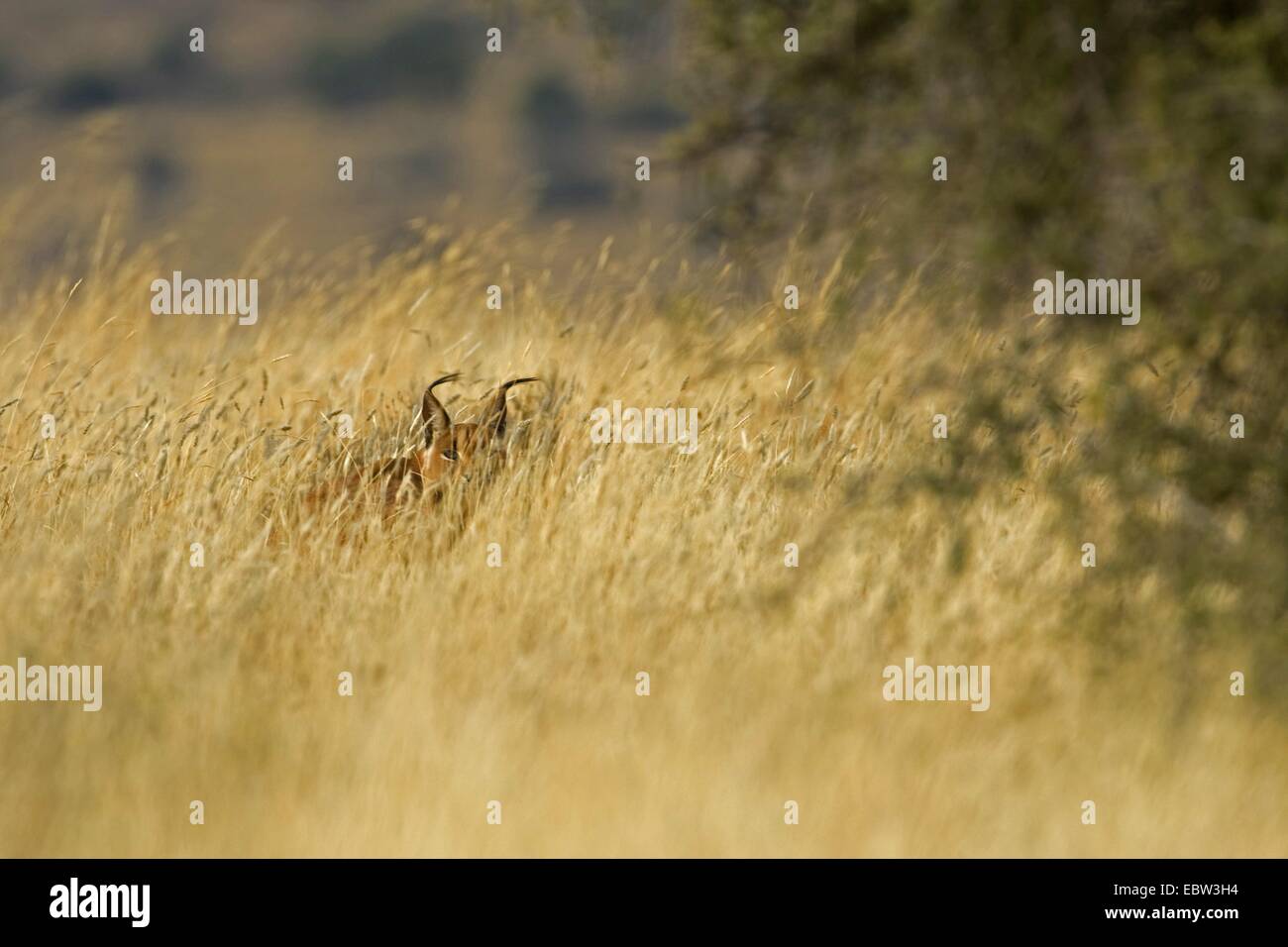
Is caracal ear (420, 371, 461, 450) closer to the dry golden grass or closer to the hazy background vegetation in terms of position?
the dry golden grass

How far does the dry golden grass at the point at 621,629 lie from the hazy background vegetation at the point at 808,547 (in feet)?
0.05

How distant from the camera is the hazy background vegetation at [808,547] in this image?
12.7 feet

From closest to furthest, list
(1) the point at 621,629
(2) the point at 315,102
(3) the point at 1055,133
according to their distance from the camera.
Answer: (3) the point at 1055,133
(1) the point at 621,629
(2) the point at 315,102

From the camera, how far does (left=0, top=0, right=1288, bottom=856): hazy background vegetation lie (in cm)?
387

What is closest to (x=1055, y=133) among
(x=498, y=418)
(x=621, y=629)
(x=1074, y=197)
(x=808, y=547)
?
(x=1074, y=197)

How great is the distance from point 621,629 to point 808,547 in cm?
75

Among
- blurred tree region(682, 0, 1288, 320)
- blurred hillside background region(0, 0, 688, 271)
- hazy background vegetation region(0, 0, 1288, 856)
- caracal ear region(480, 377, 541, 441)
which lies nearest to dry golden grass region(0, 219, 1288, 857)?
hazy background vegetation region(0, 0, 1288, 856)

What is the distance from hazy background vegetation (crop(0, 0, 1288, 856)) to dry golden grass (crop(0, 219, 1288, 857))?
2cm

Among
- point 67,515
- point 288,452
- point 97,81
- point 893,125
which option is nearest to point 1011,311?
point 893,125

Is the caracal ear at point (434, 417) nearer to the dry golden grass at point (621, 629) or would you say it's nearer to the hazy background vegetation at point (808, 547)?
the dry golden grass at point (621, 629)

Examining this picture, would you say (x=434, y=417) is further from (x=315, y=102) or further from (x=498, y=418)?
(x=315, y=102)

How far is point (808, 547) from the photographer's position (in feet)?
14.7

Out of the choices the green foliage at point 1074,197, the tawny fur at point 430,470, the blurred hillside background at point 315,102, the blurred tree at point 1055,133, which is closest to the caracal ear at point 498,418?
the tawny fur at point 430,470

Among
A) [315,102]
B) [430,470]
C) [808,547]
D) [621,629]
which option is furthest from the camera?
[315,102]
